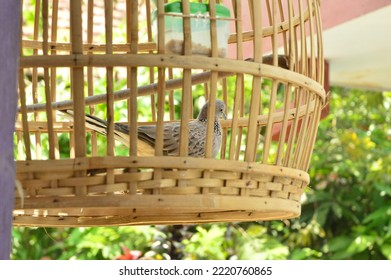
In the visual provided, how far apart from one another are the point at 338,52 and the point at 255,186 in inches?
75.3

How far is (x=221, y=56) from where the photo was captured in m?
1.25

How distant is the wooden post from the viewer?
0.79 metres

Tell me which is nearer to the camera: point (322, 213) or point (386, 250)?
point (386, 250)

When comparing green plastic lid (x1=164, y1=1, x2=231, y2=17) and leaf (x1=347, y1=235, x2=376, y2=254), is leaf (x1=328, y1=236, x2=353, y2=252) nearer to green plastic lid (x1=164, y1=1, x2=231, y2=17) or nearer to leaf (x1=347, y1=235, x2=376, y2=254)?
leaf (x1=347, y1=235, x2=376, y2=254)

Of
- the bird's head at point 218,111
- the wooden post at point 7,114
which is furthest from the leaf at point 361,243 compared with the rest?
the wooden post at point 7,114

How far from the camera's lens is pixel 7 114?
804mm

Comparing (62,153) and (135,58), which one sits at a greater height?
(135,58)

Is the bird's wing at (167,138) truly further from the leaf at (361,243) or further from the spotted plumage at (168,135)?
the leaf at (361,243)

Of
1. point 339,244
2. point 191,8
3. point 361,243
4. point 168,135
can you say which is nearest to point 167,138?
point 168,135

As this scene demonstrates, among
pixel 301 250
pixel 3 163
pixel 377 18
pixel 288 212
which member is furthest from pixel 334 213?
pixel 3 163

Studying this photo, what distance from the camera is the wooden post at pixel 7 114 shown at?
0.79 m

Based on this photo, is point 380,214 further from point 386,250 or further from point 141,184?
point 141,184

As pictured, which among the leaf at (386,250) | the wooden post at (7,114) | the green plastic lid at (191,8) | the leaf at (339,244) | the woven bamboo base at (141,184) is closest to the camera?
the wooden post at (7,114)

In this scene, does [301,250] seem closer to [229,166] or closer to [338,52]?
[338,52]
